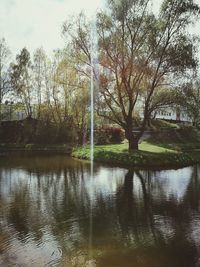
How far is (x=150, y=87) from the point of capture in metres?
27.8

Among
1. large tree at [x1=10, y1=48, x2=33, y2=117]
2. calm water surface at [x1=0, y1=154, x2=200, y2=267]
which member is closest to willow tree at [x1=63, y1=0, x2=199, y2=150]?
calm water surface at [x1=0, y1=154, x2=200, y2=267]

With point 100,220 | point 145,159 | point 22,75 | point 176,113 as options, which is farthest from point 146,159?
point 22,75

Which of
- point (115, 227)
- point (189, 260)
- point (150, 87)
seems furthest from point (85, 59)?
point (189, 260)

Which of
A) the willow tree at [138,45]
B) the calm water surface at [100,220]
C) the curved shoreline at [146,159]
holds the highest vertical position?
the willow tree at [138,45]

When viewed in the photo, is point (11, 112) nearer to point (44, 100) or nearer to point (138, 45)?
point (44, 100)

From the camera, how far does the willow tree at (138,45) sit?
83.0ft

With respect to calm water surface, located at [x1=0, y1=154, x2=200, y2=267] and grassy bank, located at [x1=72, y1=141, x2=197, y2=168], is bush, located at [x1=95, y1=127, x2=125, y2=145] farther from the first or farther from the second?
calm water surface, located at [x1=0, y1=154, x2=200, y2=267]

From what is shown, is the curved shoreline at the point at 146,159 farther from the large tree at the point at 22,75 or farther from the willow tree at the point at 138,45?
the large tree at the point at 22,75

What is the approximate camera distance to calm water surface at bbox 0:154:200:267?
8.02 m

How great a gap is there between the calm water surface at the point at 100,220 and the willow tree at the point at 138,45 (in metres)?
9.68

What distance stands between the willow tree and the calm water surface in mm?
9683

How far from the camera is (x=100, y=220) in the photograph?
11.0m

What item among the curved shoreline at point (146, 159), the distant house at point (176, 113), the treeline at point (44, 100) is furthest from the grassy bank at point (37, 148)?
A: the distant house at point (176, 113)

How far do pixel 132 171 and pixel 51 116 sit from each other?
21.3 metres
